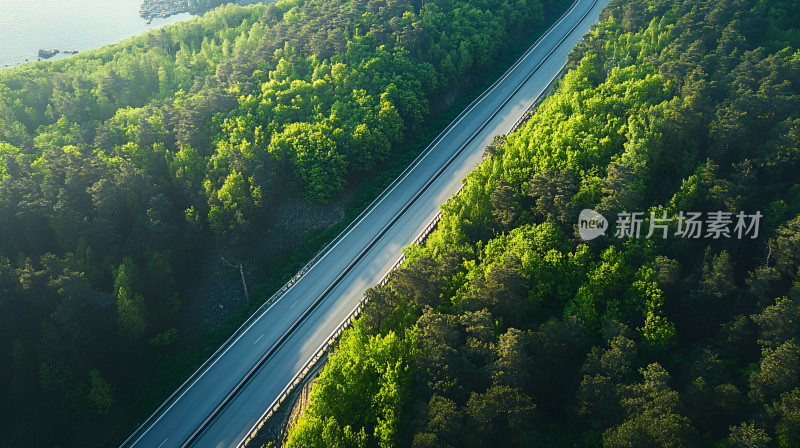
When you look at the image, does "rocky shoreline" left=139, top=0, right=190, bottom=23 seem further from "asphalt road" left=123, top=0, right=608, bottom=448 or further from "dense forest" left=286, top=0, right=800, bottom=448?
"dense forest" left=286, top=0, right=800, bottom=448

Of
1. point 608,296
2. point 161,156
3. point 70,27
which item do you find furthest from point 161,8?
point 608,296

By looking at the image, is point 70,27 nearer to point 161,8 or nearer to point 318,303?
point 161,8

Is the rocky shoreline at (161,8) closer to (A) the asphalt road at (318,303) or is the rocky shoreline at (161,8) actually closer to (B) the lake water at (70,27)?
(B) the lake water at (70,27)

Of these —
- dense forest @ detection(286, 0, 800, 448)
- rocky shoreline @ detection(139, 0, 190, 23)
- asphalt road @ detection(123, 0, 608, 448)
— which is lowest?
asphalt road @ detection(123, 0, 608, 448)

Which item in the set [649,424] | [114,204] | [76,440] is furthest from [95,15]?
[649,424]

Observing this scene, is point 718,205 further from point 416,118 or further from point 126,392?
point 126,392

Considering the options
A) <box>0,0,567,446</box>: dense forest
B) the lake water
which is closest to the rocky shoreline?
the lake water
